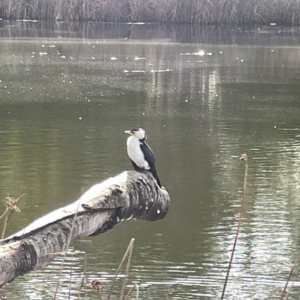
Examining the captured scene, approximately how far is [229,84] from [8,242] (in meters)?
14.4

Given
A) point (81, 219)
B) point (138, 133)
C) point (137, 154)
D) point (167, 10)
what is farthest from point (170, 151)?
point (167, 10)

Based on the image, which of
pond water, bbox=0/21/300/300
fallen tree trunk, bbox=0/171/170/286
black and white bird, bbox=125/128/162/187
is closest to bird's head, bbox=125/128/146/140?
black and white bird, bbox=125/128/162/187

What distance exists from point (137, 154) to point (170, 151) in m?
5.67

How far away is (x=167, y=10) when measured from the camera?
93.3ft

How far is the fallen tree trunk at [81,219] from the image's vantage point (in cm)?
208

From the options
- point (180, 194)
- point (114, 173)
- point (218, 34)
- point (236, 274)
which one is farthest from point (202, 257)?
point (218, 34)

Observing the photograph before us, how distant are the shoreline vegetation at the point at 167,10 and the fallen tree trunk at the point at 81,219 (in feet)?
84.3

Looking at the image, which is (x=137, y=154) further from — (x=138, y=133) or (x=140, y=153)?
(x=138, y=133)

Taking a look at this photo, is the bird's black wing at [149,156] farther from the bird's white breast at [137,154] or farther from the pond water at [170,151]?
the pond water at [170,151]

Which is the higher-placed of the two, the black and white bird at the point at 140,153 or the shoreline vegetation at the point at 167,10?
the shoreline vegetation at the point at 167,10

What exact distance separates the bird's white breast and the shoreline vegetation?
24.1 metres

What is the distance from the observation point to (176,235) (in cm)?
665

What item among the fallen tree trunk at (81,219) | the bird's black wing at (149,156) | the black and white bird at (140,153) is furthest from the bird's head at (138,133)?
the fallen tree trunk at (81,219)

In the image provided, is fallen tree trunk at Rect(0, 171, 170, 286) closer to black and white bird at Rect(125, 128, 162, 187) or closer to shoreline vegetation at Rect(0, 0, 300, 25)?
black and white bird at Rect(125, 128, 162, 187)
